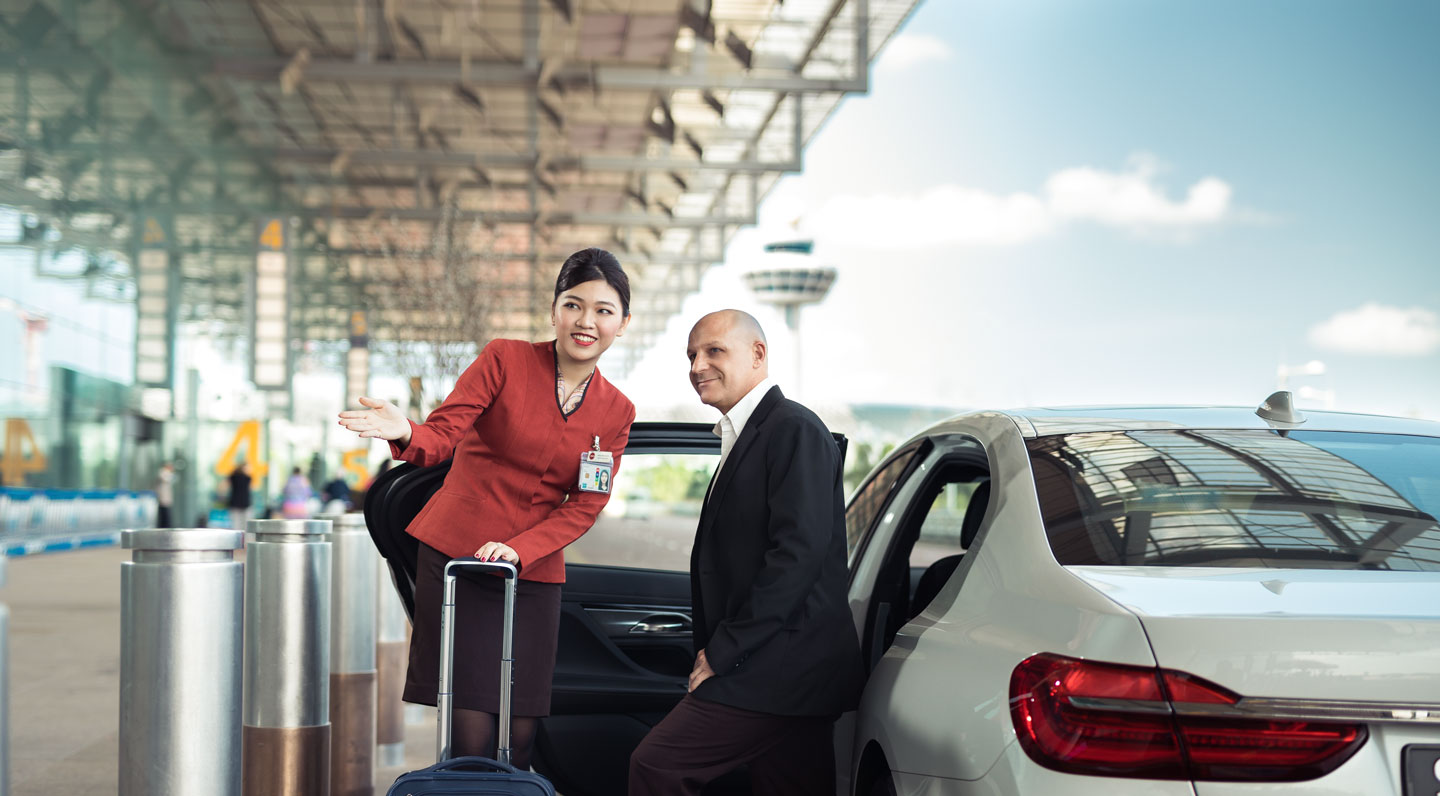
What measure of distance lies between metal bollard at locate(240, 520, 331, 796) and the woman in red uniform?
105 cm

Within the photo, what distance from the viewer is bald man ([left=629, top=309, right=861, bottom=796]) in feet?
9.85

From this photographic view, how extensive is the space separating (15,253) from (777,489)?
2254cm

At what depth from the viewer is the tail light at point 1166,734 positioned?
204 centimetres

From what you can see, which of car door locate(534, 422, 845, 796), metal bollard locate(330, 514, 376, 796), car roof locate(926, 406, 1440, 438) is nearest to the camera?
car roof locate(926, 406, 1440, 438)

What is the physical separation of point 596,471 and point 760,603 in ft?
2.19

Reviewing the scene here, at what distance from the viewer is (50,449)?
Result: 79.4 ft

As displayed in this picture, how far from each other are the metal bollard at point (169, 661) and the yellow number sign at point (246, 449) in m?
28.5

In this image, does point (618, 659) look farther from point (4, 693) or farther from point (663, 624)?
point (4, 693)

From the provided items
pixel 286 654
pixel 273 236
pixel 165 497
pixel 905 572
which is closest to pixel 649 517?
pixel 273 236

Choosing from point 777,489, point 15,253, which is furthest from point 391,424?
point 15,253

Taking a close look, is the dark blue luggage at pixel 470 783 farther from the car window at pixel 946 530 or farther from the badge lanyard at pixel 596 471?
the car window at pixel 946 530

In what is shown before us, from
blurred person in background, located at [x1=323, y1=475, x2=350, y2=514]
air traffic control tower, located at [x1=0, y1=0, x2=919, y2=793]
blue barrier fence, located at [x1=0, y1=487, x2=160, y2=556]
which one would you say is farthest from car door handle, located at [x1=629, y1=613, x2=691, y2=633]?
blurred person in background, located at [x1=323, y1=475, x2=350, y2=514]

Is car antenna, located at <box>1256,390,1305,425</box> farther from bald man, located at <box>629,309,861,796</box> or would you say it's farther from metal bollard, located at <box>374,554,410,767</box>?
metal bollard, located at <box>374,554,410,767</box>

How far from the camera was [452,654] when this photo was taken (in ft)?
10.4
